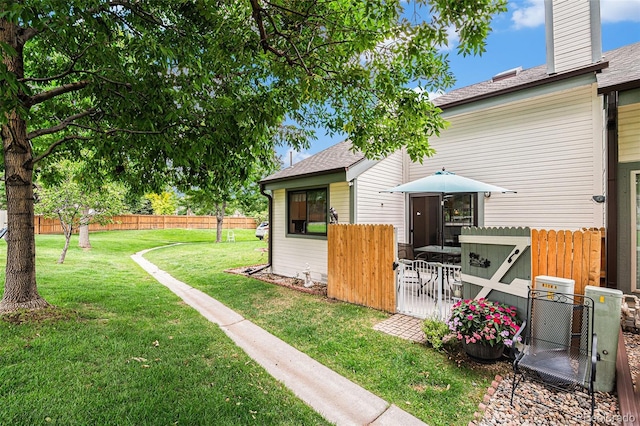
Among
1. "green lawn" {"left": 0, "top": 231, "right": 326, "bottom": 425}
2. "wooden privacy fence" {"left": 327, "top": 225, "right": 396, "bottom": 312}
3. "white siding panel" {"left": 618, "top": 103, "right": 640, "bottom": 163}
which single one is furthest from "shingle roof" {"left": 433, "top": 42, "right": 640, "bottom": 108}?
"green lawn" {"left": 0, "top": 231, "right": 326, "bottom": 425}

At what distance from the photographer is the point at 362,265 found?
6539 millimetres

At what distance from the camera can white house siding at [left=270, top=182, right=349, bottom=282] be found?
8086 mm

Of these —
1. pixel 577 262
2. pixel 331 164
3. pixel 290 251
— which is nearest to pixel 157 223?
pixel 290 251

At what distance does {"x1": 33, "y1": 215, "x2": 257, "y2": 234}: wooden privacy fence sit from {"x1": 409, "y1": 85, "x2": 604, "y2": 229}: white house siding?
26226 millimetres

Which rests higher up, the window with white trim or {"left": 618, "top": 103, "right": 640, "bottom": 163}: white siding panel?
{"left": 618, "top": 103, "right": 640, "bottom": 163}: white siding panel

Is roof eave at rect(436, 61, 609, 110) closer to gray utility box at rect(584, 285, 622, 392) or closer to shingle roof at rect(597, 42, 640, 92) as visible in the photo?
shingle roof at rect(597, 42, 640, 92)

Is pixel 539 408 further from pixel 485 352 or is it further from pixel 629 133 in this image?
pixel 629 133

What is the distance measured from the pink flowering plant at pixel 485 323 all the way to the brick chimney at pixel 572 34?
6027 millimetres

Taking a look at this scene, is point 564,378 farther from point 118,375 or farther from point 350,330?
point 118,375

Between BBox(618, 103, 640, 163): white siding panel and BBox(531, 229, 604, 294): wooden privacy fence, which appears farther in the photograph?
Answer: BBox(618, 103, 640, 163): white siding panel

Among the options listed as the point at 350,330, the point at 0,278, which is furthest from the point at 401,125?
the point at 0,278

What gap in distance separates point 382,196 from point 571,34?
5644 mm

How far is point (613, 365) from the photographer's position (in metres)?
3.17

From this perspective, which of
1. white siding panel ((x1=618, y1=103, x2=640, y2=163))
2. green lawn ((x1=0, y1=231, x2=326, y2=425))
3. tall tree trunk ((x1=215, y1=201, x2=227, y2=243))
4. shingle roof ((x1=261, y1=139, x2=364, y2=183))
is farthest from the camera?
tall tree trunk ((x1=215, y1=201, x2=227, y2=243))
